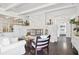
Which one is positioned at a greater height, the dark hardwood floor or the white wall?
the white wall

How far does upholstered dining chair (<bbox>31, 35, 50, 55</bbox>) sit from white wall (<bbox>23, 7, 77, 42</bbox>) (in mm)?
118

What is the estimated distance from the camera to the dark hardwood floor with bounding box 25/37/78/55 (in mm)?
2518

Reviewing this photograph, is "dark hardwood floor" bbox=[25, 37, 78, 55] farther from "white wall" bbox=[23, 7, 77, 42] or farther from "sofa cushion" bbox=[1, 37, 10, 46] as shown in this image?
"sofa cushion" bbox=[1, 37, 10, 46]

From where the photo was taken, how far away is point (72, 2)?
2490 millimetres

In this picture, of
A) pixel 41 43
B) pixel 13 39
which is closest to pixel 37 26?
pixel 41 43

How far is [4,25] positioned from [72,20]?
4.04ft

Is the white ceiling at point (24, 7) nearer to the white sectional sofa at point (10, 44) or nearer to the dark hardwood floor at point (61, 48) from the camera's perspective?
the white sectional sofa at point (10, 44)

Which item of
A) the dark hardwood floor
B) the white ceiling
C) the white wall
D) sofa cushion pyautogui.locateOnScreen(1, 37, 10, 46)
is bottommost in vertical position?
the dark hardwood floor

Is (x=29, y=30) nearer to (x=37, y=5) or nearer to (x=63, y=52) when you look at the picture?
(x=37, y=5)

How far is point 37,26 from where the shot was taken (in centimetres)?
254

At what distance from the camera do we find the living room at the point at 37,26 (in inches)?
98.3

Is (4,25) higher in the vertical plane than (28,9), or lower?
lower

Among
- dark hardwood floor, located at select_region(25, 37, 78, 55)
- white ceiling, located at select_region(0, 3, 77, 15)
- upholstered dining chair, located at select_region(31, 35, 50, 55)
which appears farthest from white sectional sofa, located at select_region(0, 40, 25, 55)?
white ceiling, located at select_region(0, 3, 77, 15)
